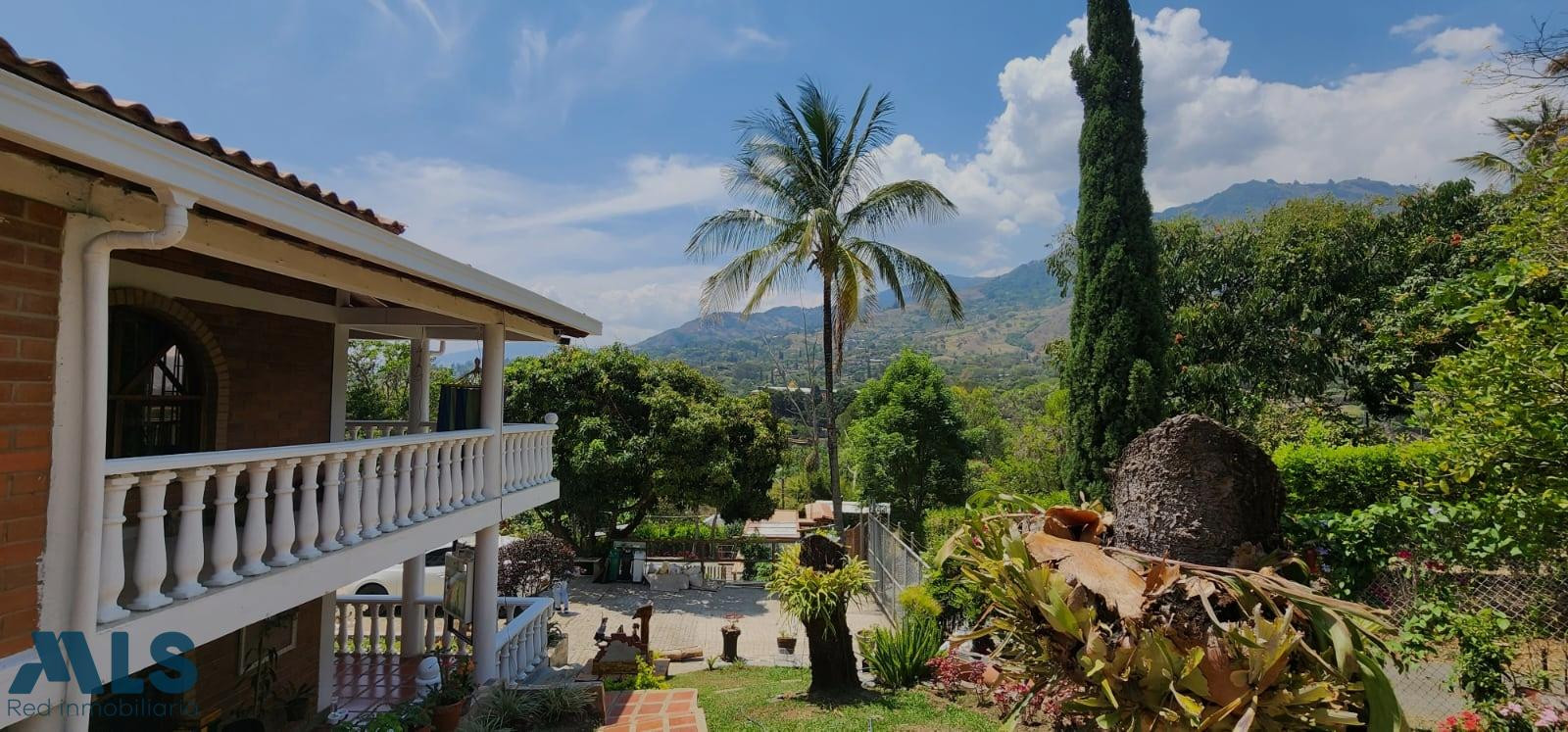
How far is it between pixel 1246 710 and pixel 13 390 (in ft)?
13.9

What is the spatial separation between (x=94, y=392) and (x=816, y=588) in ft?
19.1

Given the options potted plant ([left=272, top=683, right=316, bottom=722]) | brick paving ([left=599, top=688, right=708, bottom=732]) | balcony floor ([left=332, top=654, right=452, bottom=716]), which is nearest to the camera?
brick paving ([left=599, top=688, right=708, bottom=732])

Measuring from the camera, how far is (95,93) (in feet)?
8.59

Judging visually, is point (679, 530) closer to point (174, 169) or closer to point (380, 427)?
point (380, 427)

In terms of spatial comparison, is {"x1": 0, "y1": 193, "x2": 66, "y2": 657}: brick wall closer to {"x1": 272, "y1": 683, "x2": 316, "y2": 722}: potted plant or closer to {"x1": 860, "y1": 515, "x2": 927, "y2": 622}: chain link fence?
{"x1": 272, "y1": 683, "x2": 316, "y2": 722}: potted plant

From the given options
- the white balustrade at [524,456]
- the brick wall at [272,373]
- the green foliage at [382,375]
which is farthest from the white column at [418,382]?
the green foliage at [382,375]

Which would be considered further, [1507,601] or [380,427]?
[380,427]

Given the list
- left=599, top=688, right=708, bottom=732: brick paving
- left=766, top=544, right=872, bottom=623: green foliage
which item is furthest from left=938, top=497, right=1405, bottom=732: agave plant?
left=766, top=544, right=872, bottom=623: green foliage

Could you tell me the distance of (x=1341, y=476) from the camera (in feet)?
36.1

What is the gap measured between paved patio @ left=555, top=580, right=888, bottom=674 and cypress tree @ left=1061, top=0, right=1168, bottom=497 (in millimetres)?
5351

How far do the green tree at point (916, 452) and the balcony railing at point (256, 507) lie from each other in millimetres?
16376

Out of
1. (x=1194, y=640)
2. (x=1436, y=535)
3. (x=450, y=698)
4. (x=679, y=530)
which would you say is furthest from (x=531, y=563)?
(x=1194, y=640)

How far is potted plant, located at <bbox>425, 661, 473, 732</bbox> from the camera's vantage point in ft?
19.4

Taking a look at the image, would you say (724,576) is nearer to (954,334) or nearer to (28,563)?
(28,563)
